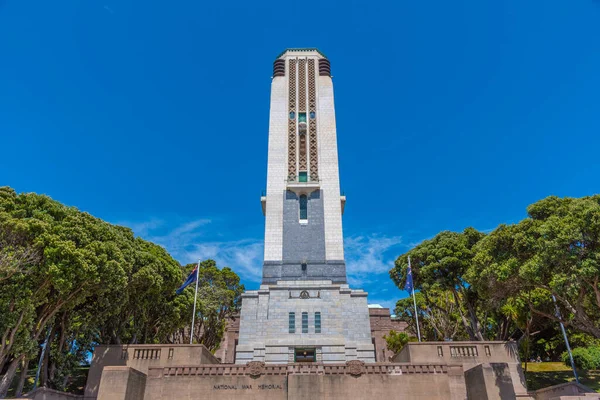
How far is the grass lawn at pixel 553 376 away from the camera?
30.4 meters

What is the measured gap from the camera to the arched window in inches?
1561

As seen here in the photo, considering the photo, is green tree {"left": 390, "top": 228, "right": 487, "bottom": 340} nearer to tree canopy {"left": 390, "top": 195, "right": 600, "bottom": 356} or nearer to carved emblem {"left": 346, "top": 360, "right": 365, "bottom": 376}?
tree canopy {"left": 390, "top": 195, "right": 600, "bottom": 356}

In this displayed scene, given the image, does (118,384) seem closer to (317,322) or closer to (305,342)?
A: (305,342)

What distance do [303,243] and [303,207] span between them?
12.9ft

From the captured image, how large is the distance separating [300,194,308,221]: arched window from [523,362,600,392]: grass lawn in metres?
21.9

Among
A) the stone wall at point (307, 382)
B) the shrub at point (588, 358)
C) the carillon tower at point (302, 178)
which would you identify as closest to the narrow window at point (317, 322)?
the carillon tower at point (302, 178)

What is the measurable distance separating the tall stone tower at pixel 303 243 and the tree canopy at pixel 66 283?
780cm

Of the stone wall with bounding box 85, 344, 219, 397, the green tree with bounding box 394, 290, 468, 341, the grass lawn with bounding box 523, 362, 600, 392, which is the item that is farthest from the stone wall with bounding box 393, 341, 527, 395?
the green tree with bounding box 394, 290, 468, 341

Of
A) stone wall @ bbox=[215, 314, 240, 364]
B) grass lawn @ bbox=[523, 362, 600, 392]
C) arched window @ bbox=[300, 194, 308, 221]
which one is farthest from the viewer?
stone wall @ bbox=[215, 314, 240, 364]

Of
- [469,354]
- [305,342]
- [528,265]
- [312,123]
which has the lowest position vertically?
[469,354]

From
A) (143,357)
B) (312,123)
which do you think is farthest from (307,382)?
(312,123)

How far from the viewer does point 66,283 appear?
67.6ft

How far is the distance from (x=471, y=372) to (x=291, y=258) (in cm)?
1959

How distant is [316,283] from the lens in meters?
34.6
